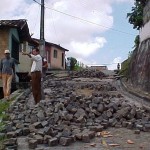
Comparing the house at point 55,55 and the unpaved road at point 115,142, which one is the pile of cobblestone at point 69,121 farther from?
the house at point 55,55

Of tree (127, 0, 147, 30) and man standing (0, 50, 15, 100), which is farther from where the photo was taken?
tree (127, 0, 147, 30)

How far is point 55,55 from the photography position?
51625 mm

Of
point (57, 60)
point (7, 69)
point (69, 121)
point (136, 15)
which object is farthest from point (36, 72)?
point (57, 60)

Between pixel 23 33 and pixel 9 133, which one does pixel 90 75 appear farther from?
pixel 9 133

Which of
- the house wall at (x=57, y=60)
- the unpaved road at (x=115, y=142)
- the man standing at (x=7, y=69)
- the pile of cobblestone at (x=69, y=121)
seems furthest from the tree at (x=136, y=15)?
the house wall at (x=57, y=60)

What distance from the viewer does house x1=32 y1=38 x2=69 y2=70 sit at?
4884cm

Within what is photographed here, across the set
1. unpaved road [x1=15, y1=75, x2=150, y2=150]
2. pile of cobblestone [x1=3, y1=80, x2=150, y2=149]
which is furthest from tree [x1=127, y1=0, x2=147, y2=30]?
unpaved road [x1=15, y1=75, x2=150, y2=150]

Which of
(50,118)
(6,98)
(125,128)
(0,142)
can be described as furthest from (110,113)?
(6,98)

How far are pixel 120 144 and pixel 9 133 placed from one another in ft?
6.63

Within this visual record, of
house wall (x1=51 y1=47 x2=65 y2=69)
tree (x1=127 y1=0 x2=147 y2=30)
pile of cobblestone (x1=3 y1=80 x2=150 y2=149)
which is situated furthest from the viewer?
house wall (x1=51 y1=47 x2=65 y2=69)

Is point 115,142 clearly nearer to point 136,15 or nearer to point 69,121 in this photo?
point 69,121

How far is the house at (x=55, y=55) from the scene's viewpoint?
48.8 meters

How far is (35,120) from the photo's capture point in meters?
7.96

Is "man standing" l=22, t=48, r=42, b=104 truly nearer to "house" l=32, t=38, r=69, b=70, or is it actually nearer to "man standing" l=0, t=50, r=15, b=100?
"man standing" l=0, t=50, r=15, b=100
